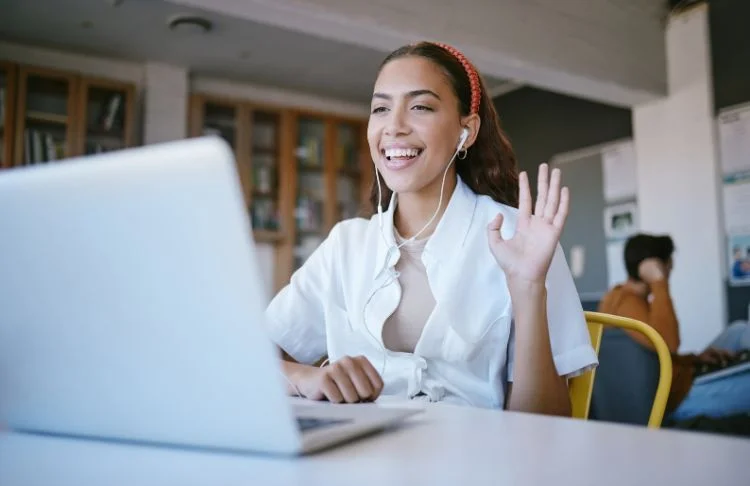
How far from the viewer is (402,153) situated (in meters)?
1.44

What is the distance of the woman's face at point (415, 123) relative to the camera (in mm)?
1419

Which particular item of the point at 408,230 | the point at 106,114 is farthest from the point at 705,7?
the point at 106,114

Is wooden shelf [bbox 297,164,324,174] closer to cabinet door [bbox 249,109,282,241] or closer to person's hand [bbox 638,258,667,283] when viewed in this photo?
cabinet door [bbox 249,109,282,241]

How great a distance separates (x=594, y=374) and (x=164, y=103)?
5.45m

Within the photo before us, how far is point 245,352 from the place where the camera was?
1.45ft

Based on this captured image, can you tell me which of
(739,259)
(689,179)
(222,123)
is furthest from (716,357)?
(222,123)

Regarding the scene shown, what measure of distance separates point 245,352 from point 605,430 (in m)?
0.34

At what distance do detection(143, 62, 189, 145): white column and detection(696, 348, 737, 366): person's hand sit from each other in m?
4.53

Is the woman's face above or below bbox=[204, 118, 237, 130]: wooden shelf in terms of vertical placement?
below

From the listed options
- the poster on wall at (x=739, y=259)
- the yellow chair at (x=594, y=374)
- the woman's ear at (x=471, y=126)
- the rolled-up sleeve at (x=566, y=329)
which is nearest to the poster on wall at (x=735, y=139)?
the poster on wall at (x=739, y=259)

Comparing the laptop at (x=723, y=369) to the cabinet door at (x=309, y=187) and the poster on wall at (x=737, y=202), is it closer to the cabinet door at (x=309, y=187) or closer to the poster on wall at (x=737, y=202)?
the poster on wall at (x=737, y=202)

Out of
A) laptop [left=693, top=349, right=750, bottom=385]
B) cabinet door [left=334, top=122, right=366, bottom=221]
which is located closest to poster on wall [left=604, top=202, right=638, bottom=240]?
laptop [left=693, top=349, right=750, bottom=385]

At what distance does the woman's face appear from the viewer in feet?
4.66

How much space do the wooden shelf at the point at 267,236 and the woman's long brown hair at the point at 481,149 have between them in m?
4.79
